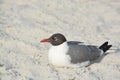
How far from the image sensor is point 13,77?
445 centimetres

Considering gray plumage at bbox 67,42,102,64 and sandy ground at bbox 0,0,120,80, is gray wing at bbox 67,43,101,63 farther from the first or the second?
sandy ground at bbox 0,0,120,80

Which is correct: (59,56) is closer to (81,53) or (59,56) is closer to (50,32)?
(81,53)

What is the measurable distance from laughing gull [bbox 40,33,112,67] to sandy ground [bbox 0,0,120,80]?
3.8 inches

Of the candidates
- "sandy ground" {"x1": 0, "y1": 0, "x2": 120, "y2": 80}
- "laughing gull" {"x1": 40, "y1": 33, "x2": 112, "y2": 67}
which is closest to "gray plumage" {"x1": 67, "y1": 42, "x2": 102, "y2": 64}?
"laughing gull" {"x1": 40, "y1": 33, "x2": 112, "y2": 67}

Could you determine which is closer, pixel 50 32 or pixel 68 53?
pixel 68 53

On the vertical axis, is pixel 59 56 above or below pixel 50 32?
above

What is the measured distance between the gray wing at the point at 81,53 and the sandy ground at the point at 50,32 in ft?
0.41

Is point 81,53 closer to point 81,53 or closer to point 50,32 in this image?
point 81,53

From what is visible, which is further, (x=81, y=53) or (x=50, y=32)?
(x=50, y=32)

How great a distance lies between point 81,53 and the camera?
4.78m

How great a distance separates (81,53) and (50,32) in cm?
110

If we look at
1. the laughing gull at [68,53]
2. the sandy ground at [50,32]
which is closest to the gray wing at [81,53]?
the laughing gull at [68,53]

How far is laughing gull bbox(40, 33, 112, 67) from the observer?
4695 millimetres

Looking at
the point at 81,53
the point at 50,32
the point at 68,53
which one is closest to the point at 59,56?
the point at 68,53
